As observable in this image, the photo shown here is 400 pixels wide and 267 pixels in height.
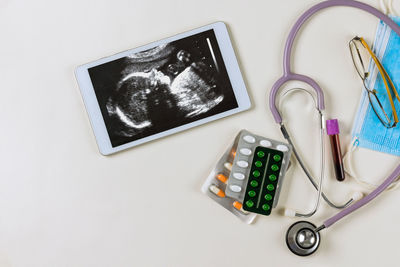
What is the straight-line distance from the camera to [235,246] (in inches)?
34.6

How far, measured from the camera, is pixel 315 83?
0.88 metres

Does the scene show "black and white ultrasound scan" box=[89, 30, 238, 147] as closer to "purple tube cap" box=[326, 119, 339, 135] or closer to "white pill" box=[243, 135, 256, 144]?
"white pill" box=[243, 135, 256, 144]

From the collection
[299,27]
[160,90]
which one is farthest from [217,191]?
[299,27]

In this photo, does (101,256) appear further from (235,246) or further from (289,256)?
(289,256)

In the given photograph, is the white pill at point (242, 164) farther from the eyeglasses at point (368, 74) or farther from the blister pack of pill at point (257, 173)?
the eyeglasses at point (368, 74)

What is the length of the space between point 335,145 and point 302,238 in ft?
0.63

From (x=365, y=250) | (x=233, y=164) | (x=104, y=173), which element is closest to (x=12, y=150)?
(x=104, y=173)

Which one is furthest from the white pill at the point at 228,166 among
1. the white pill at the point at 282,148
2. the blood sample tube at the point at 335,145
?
the blood sample tube at the point at 335,145

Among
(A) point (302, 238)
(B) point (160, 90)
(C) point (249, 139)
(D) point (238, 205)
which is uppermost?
(B) point (160, 90)

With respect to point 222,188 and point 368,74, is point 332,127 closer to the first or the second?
point 368,74

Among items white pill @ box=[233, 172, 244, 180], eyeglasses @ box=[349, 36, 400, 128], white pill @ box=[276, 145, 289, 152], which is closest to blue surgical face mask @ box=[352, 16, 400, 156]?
eyeglasses @ box=[349, 36, 400, 128]

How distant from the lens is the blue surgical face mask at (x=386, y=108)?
898mm

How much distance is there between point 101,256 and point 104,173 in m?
0.16

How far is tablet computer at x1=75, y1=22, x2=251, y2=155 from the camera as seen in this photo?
0.89 m
